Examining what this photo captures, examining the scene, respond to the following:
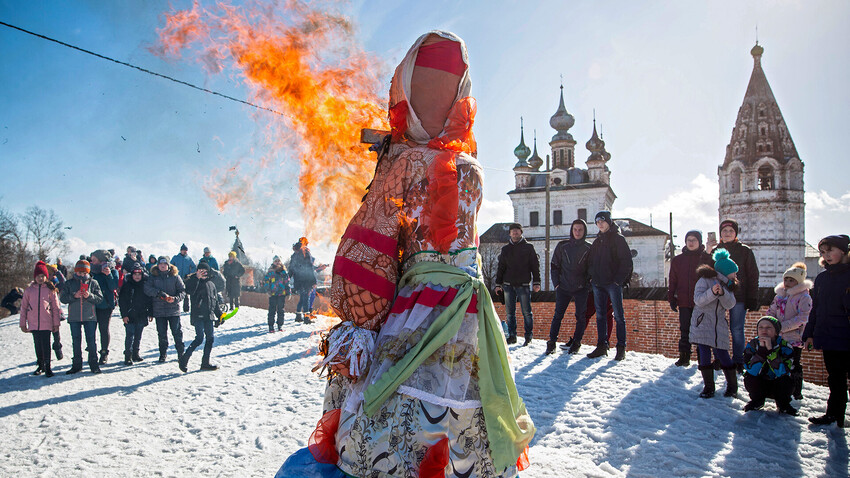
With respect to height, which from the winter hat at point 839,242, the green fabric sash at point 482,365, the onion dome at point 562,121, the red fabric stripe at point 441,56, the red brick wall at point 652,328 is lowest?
the red brick wall at point 652,328

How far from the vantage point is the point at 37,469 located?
403cm

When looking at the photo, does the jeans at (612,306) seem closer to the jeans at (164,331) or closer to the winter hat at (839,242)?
the winter hat at (839,242)

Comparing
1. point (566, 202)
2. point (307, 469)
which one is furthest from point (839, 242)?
point (566, 202)

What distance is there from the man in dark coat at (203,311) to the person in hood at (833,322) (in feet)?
26.6

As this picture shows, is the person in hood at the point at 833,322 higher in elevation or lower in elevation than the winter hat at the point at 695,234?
lower

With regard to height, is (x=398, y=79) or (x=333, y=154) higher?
(x=398, y=79)

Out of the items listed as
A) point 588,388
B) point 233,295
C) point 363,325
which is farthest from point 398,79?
point 233,295

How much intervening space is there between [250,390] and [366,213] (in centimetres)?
570

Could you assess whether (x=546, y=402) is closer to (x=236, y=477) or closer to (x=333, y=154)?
(x=236, y=477)

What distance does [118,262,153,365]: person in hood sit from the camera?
855 cm

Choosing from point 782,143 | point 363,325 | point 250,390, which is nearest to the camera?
point 363,325

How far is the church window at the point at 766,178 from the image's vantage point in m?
60.0

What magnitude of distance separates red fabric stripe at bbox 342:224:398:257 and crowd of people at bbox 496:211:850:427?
4912 mm

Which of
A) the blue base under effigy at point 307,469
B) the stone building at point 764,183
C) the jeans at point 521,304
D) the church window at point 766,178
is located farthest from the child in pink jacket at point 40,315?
the church window at point 766,178
